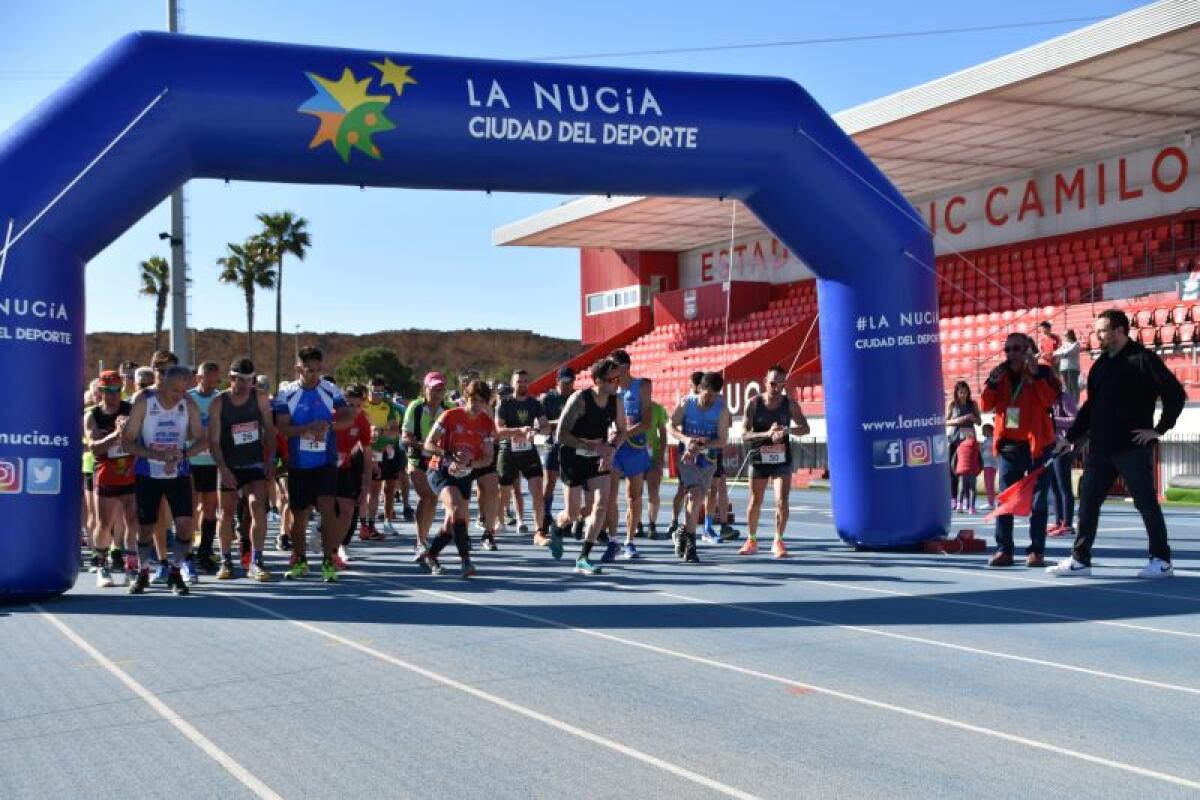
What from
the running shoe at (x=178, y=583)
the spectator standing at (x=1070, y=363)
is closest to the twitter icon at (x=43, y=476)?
the running shoe at (x=178, y=583)

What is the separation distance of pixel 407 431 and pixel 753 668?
7.16 metres

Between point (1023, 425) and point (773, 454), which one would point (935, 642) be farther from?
point (773, 454)

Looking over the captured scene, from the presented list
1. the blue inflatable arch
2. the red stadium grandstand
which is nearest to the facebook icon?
the blue inflatable arch

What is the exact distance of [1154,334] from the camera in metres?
24.5

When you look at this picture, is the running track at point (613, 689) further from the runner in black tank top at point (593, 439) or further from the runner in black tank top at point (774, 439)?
the runner in black tank top at point (774, 439)

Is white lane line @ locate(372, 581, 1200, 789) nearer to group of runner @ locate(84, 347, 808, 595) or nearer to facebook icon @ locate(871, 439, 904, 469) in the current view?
group of runner @ locate(84, 347, 808, 595)

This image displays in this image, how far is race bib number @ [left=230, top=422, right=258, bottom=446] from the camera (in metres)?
11.3

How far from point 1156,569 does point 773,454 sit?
3678mm

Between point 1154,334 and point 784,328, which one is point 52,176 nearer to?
point 1154,334

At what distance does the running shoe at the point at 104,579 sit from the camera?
1130 centimetres

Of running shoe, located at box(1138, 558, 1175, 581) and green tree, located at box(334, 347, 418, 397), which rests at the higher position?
green tree, located at box(334, 347, 418, 397)

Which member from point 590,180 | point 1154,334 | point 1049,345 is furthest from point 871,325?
point 1154,334

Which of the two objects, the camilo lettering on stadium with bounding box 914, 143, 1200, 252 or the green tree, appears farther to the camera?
the green tree

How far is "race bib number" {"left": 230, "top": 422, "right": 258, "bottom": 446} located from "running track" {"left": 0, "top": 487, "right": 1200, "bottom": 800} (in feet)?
3.94
